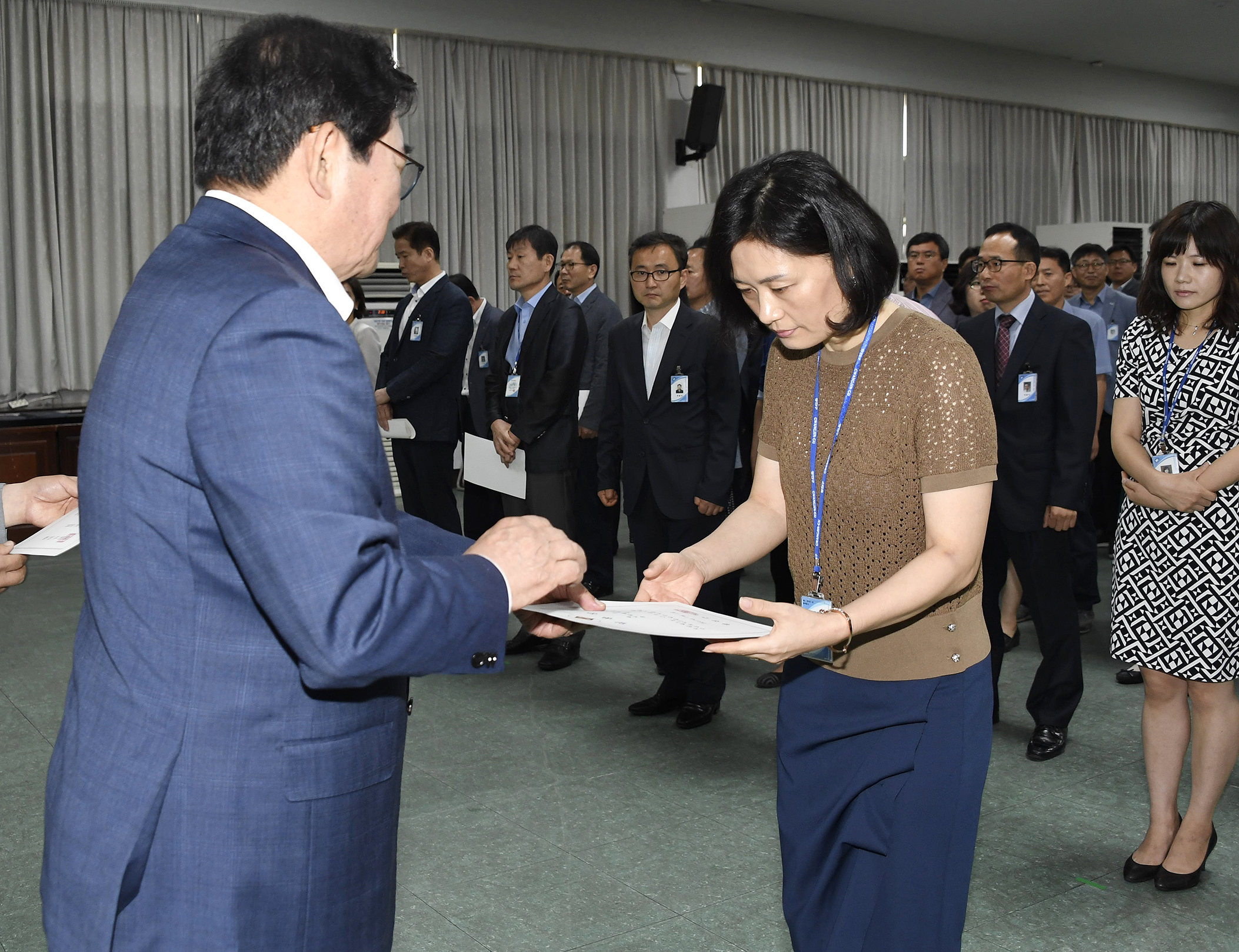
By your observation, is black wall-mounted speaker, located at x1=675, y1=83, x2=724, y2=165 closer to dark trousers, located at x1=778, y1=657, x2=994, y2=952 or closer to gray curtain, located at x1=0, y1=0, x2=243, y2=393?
gray curtain, located at x1=0, y1=0, x2=243, y2=393

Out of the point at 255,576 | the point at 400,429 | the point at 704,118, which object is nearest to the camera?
the point at 255,576

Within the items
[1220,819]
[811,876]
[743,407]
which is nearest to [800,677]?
[811,876]

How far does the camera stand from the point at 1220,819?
2.99 m

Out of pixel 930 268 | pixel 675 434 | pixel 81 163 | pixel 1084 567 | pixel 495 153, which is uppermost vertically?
pixel 495 153

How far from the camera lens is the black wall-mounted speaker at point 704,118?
9.61 metres

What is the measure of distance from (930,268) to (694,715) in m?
3.74

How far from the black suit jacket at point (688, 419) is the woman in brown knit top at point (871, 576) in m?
2.15

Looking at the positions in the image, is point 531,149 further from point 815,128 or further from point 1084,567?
point 1084,567

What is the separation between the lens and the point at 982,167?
11.8 metres

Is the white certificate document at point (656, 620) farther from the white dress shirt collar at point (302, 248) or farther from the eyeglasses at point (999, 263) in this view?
the eyeglasses at point (999, 263)

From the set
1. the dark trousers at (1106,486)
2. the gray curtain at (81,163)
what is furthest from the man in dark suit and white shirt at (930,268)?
the gray curtain at (81,163)

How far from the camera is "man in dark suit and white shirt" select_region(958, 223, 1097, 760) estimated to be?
139 inches

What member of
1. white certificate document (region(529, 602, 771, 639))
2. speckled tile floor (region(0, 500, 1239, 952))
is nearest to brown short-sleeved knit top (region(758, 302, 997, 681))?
white certificate document (region(529, 602, 771, 639))

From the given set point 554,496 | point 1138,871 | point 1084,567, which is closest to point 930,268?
point 1084,567
